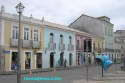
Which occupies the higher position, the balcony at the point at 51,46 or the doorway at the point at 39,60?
the balcony at the point at 51,46

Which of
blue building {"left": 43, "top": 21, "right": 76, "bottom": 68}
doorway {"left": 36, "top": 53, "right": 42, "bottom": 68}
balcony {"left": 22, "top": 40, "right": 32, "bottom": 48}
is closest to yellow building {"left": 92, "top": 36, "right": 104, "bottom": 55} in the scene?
blue building {"left": 43, "top": 21, "right": 76, "bottom": 68}

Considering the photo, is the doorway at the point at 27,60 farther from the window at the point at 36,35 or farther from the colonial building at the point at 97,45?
the colonial building at the point at 97,45

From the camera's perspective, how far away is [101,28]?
6372 centimetres

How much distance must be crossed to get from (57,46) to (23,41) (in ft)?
29.5

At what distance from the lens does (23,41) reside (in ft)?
121

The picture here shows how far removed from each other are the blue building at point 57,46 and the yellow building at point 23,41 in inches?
52.4

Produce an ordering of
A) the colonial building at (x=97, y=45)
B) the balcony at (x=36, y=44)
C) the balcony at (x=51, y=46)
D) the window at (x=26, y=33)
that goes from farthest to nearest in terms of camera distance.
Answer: the colonial building at (x=97, y=45) < the balcony at (x=51, y=46) < the balcony at (x=36, y=44) < the window at (x=26, y=33)

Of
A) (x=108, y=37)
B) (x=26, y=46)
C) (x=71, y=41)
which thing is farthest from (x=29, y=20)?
(x=108, y=37)

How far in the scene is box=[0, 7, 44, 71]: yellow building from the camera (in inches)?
1357

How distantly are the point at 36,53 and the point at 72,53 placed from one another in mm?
10984

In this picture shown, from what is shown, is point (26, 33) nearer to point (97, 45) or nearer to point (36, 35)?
point (36, 35)

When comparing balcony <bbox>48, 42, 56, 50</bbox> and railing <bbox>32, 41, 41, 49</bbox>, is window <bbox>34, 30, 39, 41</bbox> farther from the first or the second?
balcony <bbox>48, 42, 56, 50</bbox>

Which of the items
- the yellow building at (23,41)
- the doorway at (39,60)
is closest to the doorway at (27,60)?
the yellow building at (23,41)

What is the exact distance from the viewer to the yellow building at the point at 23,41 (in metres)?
34.5
